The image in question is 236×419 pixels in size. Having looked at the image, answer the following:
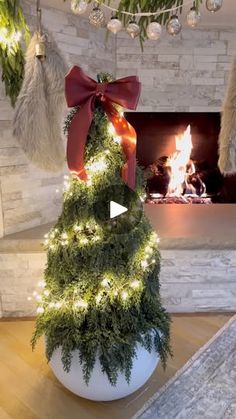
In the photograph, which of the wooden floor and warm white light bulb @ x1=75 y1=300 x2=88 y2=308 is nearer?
warm white light bulb @ x1=75 y1=300 x2=88 y2=308

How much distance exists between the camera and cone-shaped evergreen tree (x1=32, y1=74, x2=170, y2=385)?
48.1 inches

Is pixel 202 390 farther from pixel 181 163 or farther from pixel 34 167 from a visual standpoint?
pixel 181 163

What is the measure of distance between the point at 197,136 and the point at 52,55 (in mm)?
1439

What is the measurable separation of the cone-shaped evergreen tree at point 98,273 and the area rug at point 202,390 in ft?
0.90

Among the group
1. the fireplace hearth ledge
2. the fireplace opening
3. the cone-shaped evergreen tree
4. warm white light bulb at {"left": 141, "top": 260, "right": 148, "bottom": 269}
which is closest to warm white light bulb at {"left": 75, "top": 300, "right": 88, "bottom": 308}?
the cone-shaped evergreen tree

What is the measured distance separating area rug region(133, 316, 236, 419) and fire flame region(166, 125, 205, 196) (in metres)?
1.21

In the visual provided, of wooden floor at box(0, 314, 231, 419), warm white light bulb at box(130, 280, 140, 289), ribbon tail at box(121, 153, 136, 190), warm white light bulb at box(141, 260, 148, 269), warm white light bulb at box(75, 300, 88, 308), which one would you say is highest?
ribbon tail at box(121, 153, 136, 190)

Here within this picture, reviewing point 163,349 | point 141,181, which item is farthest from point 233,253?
point 141,181

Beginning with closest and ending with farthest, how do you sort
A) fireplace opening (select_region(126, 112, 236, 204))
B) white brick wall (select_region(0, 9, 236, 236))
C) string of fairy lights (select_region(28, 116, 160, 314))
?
string of fairy lights (select_region(28, 116, 160, 314)), white brick wall (select_region(0, 9, 236, 236)), fireplace opening (select_region(126, 112, 236, 204))

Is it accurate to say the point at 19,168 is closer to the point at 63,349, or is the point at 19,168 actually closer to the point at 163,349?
the point at 63,349

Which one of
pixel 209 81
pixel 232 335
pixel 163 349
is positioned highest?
pixel 209 81

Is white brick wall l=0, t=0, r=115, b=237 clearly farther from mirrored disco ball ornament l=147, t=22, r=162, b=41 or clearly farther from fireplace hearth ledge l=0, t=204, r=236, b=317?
mirrored disco ball ornament l=147, t=22, r=162, b=41

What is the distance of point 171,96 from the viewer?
230 centimetres

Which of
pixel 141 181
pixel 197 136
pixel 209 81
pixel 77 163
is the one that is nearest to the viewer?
pixel 77 163
